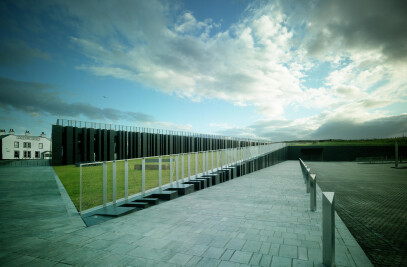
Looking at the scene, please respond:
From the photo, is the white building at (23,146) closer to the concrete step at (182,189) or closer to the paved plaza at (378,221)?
the concrete step at (182,189)

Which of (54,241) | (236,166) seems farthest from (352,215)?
(236,166)

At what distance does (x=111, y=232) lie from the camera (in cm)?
451

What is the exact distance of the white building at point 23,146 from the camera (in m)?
44.5

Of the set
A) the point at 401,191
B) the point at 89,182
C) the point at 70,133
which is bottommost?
the point at 401,191

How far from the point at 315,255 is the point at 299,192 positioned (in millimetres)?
5766

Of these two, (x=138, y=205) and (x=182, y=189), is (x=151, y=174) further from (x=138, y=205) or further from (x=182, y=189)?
(x=138, y=205)

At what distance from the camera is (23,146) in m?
48.0

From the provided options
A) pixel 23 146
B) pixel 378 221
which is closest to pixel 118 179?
pixel 378 221

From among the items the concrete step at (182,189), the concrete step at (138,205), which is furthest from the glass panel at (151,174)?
the concrete step at (138,205)

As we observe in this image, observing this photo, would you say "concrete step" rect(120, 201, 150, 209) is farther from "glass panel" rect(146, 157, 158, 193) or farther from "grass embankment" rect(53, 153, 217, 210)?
"glass panel" rect(146, 157, 158, 193)

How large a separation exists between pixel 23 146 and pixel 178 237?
57867mm

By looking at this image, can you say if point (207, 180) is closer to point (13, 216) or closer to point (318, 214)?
point (318, 214)

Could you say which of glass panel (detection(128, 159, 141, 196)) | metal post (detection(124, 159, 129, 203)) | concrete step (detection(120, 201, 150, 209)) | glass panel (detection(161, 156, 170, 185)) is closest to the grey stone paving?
concrete step (detection(120, 201, 150, 209))

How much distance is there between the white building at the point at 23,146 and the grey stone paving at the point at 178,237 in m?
44.8
